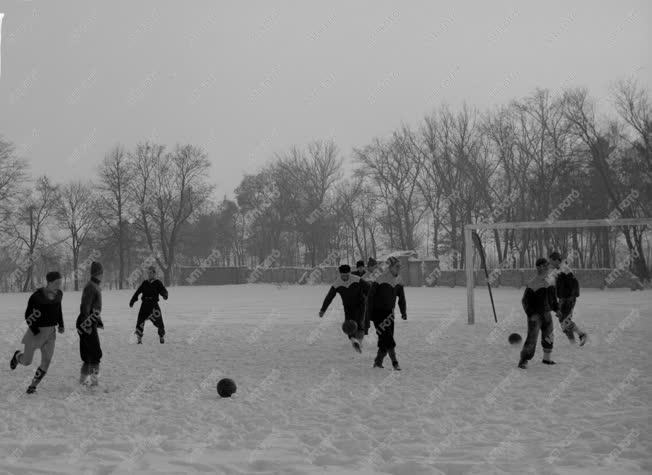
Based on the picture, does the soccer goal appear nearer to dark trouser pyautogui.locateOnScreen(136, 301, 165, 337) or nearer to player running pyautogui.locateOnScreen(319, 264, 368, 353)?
player running pyautogui.locateOnScreen(319, 264, 368, 353)

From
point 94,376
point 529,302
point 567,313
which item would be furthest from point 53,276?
point 567,313

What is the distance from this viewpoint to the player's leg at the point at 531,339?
397 inches

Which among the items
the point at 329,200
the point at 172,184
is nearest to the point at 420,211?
the point at 329,200

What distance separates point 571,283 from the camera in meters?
12.4

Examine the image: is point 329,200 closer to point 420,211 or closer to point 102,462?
point 420,211

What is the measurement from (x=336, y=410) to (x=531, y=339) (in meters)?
3.97

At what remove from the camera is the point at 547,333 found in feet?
→ 34.0

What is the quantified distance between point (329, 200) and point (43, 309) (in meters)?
55.4

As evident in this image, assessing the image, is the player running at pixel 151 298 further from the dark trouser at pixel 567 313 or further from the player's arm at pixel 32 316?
the dark trouser at pixel 567 313

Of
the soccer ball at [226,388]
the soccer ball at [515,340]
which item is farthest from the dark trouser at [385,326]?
the soccer ball at [515,340]

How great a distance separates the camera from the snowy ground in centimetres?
572

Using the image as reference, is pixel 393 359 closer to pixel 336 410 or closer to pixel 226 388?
pixel 336 410

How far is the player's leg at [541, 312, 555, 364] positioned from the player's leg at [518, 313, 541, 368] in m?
0.11

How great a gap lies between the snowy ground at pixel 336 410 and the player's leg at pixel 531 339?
0.28 meters
